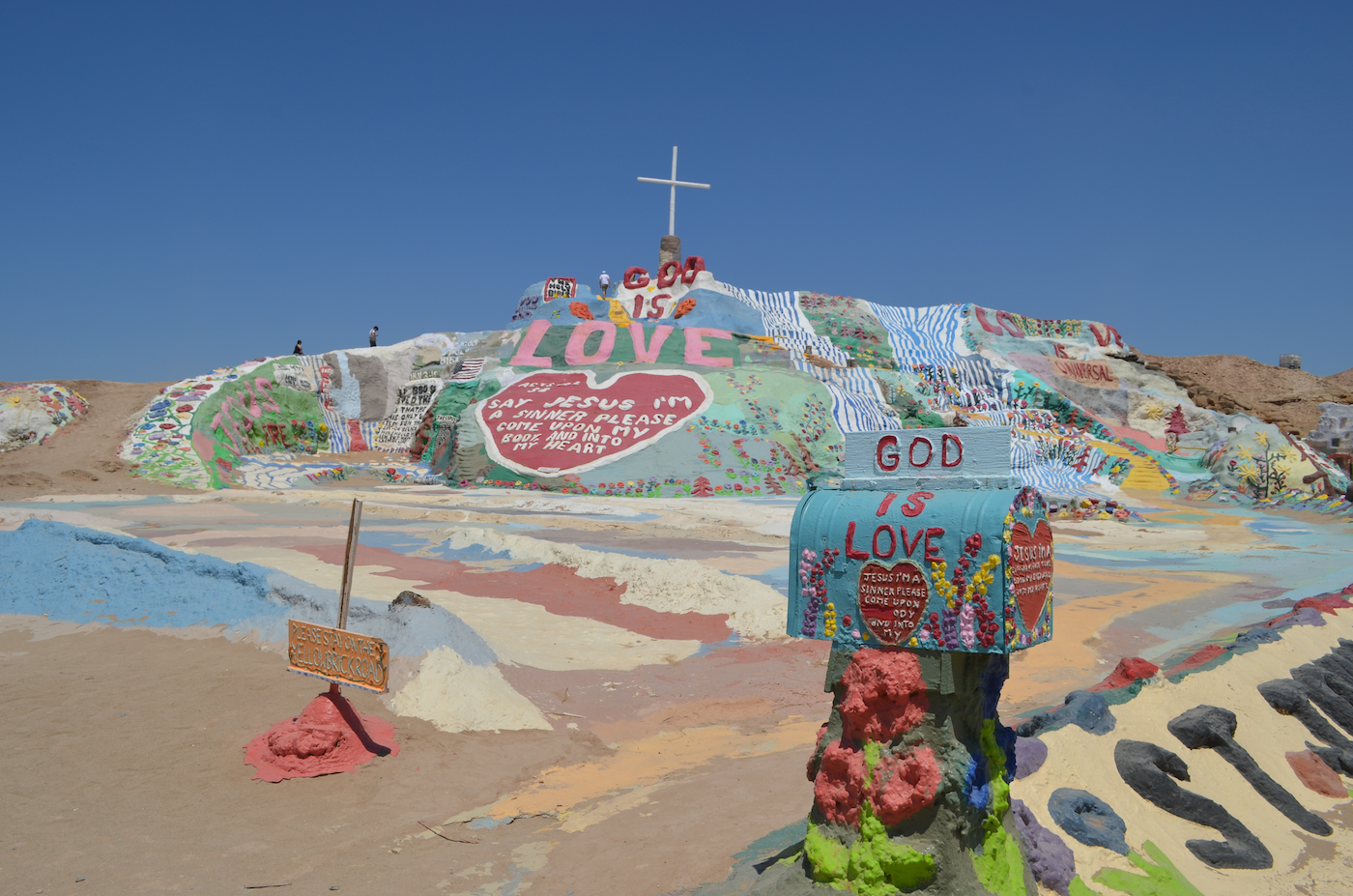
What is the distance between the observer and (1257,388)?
167ft

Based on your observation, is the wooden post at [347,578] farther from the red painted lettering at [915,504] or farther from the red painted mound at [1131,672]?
the red painted mound at [1131,672]

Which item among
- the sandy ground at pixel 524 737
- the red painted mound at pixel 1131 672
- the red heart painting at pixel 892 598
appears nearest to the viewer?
the red heart painting at pixel 892 598

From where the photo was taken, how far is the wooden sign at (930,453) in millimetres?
3891

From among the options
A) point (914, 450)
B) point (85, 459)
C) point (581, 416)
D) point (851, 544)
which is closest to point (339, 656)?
point (851, 544)

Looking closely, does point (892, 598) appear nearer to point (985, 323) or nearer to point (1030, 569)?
point (1030, 569)

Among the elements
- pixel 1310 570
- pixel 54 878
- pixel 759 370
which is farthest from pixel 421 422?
pixel 54 878

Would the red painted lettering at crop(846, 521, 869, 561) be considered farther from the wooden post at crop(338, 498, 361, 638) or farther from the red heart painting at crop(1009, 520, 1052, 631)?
the wooden post at crop(338, 498, 361, 638)

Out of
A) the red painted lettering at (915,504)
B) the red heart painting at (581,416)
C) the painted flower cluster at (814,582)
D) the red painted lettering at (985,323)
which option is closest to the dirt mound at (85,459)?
the red heart painting at (581,416)

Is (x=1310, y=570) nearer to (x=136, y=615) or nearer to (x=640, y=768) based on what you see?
(x=640, y=768)

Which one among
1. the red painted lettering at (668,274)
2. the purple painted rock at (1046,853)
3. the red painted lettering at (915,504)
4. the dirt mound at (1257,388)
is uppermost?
the red painted lettering at (668,274)

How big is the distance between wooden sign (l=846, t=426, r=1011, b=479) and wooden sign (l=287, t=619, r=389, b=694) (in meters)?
3.85

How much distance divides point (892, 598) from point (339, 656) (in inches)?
176

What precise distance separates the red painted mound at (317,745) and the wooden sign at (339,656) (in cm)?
21

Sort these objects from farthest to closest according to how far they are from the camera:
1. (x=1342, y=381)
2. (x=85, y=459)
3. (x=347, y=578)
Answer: (x=1342, y=381) < (x=85, y=459) < (x=347, y=578)
